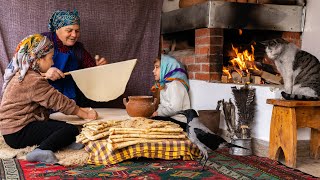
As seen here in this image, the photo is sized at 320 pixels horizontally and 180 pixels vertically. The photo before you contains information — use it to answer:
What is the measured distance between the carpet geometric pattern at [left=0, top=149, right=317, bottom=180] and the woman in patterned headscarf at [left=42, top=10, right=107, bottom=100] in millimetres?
1314

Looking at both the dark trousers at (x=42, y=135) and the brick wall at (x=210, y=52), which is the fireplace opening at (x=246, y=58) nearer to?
the brick wall at (x=210, y=52)

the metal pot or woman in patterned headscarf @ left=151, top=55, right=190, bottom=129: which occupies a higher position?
woman in patterned headscarf @ left=151, top=55, right=190, bottom=129

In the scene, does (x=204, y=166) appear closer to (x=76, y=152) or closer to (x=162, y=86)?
(x=76, y=152)

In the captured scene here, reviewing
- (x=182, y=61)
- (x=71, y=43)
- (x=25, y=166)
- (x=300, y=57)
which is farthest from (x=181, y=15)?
(x=25, y=166)

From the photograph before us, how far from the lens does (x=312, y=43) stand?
14.5ft

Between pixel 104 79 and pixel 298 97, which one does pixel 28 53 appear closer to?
pixel 104 79

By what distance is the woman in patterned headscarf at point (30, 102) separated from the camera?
3.34 meters

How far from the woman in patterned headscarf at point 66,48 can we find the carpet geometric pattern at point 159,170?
1.31m

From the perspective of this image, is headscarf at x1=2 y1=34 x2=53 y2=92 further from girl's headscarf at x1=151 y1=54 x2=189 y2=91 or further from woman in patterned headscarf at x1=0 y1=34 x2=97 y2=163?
girl's headscarf at x1=151 y1=54 x2=189 y2=91

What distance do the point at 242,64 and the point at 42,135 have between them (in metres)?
2.14

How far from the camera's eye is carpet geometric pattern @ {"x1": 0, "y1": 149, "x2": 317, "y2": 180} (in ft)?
9.43

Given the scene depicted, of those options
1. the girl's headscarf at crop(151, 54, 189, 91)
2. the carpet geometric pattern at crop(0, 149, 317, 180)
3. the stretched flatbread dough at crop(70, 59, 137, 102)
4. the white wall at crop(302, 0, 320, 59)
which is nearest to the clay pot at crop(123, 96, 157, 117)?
the stretched flatbread dough at crop(70, 59, 137, 102)

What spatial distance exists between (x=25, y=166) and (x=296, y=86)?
86.1 inches

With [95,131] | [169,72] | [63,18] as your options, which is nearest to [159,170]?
[95,131]
